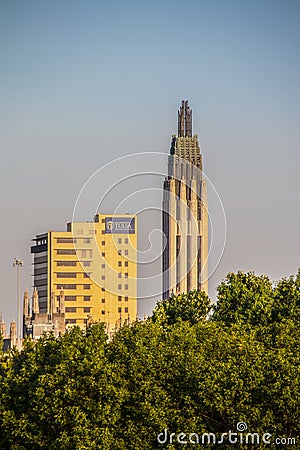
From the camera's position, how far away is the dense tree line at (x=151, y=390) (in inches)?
2554

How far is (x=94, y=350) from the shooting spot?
71.8 meters

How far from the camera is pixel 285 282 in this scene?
9938cm

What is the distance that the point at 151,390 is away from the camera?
67438 millimetres

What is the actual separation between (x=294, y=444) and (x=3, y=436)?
16.6 metres

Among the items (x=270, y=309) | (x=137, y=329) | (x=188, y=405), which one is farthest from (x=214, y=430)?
(x=270, y=309)

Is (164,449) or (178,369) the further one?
(178,369)

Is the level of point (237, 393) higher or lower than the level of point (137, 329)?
lower

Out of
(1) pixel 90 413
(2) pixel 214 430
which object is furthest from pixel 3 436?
(2) pixel 214 430

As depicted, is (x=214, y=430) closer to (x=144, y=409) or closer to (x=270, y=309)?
(x=144, y=409)

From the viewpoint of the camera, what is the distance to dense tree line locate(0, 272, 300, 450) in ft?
213

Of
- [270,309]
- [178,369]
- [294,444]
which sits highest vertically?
[270,309]

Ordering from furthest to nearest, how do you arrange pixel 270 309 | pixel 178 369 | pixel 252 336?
pixel 270 309 → pixel 252 336 → pixel 178 369

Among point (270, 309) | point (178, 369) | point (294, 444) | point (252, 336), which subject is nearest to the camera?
point (294, 444)

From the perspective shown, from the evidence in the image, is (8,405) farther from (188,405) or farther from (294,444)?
(294,444)
